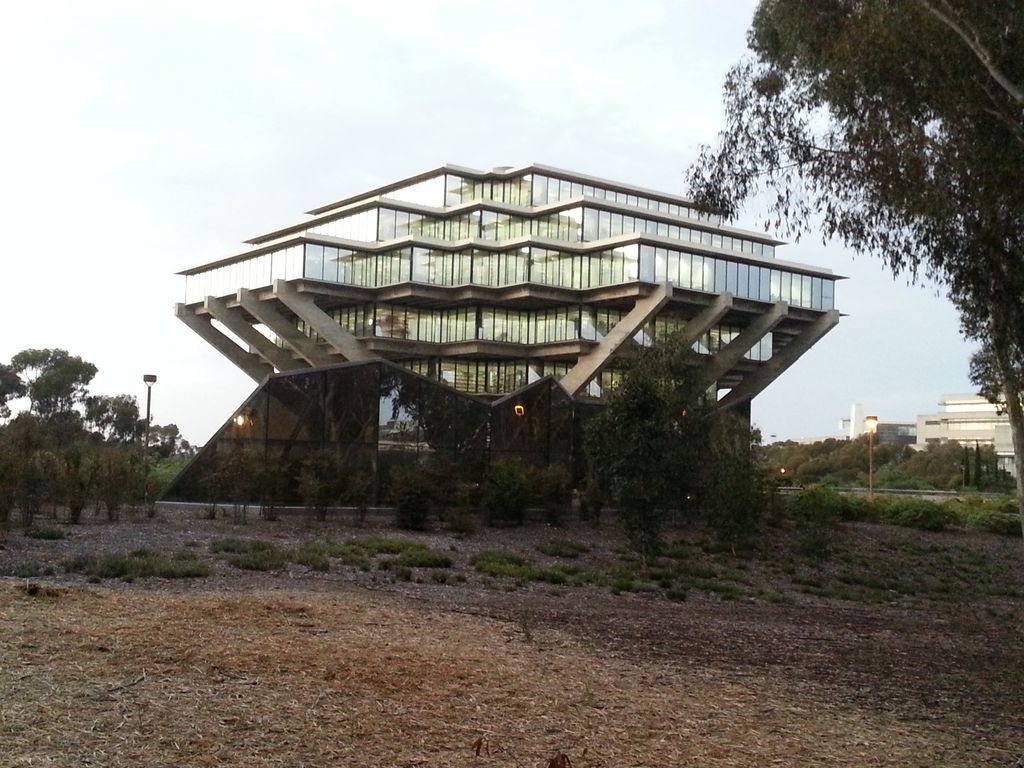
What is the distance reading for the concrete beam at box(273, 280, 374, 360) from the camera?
6125cm

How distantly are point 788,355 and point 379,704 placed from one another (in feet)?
218

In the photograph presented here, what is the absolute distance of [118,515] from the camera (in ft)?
72.8

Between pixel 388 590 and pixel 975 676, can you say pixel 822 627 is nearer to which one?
pixel 975 676

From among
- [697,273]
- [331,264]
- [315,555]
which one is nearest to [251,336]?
[331,264]

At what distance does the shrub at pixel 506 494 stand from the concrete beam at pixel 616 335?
32.7 m

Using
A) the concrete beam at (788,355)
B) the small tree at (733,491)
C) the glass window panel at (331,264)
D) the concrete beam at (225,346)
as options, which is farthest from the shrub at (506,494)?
the concrete beam at (225,346)

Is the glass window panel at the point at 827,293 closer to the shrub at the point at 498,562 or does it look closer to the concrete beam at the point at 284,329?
the concrete beam at the point at 284,329

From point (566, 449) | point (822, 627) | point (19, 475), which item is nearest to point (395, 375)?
point (566, 449)

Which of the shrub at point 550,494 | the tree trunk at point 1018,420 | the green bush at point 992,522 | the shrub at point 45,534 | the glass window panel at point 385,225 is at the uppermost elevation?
the glass window panel at point 385,225

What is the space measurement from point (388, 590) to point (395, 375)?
15.4m

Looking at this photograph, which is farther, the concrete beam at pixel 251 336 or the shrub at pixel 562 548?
the concrete beam at pixel 251 336

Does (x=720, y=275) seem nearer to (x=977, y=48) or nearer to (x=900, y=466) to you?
(x=900, y=466)

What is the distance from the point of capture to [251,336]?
221 ft

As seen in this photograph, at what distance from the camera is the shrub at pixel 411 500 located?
78.9 feet
